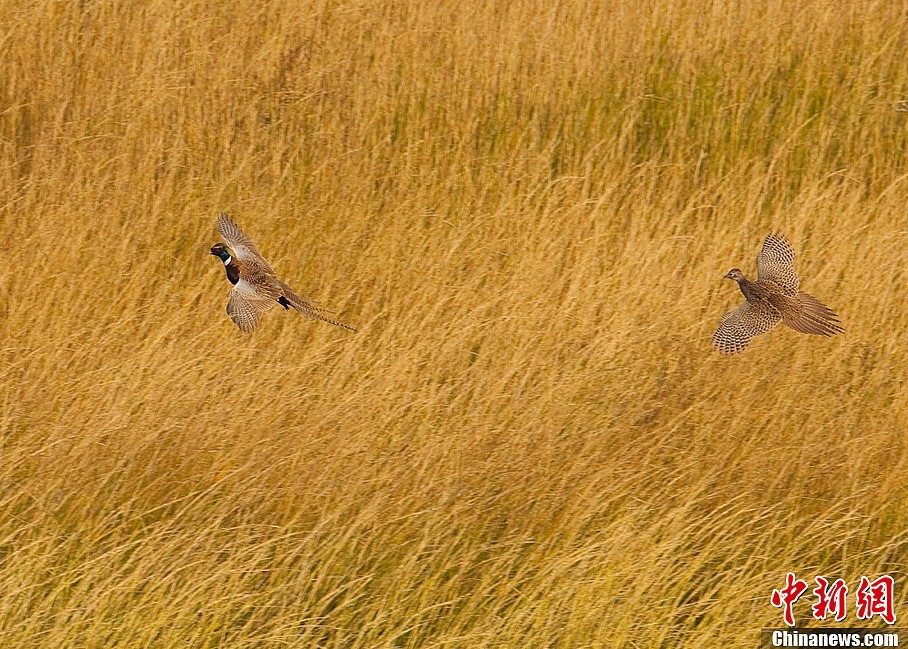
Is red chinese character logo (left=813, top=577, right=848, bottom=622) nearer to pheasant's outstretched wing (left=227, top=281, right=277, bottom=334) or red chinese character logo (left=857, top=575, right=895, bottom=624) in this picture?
red chinese character logo (left=857, top=575, right=895, bottom=624)

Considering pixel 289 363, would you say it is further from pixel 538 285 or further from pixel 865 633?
pixel 865 633

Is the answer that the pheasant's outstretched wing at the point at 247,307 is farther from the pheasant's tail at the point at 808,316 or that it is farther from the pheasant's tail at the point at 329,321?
the pheasant's tail at the point at 808,316

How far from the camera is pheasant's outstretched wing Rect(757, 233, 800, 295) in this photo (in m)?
3.85

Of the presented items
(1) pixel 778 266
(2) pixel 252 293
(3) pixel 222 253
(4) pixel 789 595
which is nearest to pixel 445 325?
(2) pixel 252 293

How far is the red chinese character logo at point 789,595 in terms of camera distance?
3.02m

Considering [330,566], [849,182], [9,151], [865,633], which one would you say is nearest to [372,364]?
[330,566]

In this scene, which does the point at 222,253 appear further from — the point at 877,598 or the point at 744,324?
the point at 877,598

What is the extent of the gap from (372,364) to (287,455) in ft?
1.95

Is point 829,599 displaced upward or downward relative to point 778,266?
downward

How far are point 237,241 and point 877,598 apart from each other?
236cm

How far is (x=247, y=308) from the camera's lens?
375 cm

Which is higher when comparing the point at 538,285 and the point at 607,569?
the point at 538,285

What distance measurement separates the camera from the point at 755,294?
3717mm

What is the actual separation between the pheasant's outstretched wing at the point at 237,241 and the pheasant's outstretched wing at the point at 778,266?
1.65 m
